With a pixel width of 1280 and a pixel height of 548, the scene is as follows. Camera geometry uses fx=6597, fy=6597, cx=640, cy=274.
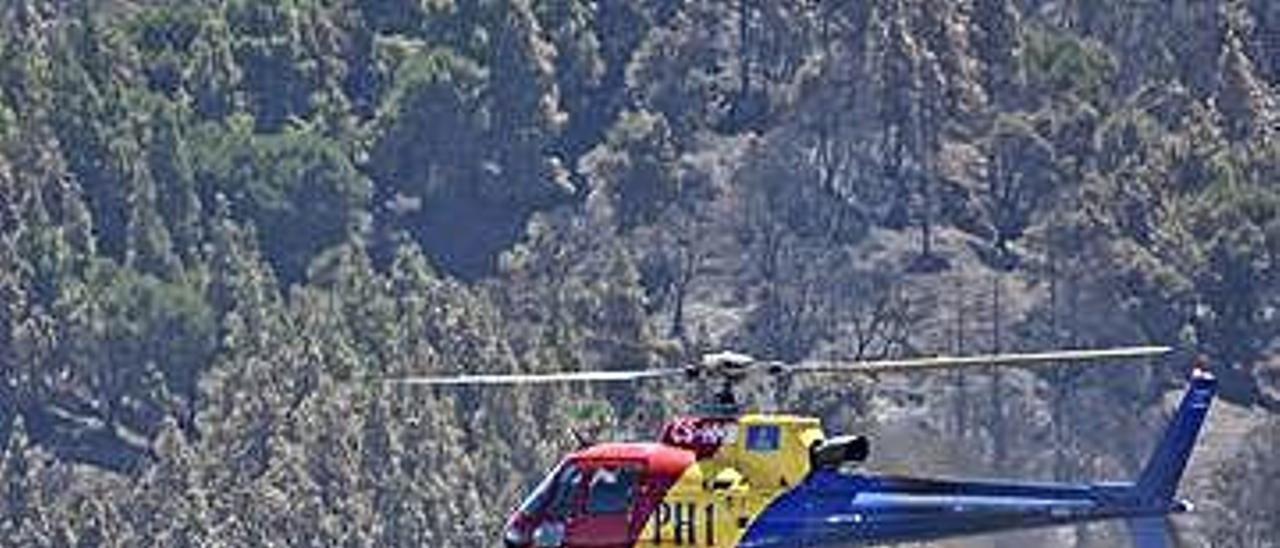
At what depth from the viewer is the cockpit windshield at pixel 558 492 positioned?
75.9 meters

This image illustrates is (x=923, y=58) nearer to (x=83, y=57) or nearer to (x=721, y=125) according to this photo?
(x=721, y=125)

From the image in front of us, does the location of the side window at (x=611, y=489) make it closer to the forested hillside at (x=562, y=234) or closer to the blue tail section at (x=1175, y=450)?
the blue tail section at (x=1175, y=450)

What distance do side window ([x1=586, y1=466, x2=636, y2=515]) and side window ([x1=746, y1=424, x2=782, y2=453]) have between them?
5.33 ft

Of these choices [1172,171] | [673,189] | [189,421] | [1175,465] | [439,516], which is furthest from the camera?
[673,189]

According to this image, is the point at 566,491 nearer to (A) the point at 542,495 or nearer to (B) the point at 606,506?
(A) the point at 542,495

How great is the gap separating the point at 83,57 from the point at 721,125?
56.8 ft

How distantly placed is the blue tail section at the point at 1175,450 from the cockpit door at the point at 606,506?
621 cm

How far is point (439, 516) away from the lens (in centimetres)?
12544

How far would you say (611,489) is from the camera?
248 feet

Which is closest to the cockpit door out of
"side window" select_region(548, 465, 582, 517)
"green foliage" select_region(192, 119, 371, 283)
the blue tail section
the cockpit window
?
"side window" select_region(548, 465, 582, 517)

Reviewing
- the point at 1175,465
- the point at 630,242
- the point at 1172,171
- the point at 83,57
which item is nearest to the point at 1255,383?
the point at 1172,171

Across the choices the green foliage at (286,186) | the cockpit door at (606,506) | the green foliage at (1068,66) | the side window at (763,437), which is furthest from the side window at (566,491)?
the green foliage at (286,186)

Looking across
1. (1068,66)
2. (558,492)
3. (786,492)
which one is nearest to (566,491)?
(558,492)

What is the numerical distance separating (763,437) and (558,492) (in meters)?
3.03
